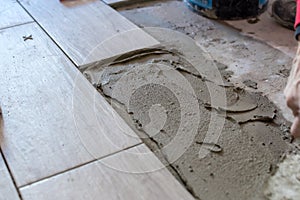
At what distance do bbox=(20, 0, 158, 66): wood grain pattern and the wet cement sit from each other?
0.08 m

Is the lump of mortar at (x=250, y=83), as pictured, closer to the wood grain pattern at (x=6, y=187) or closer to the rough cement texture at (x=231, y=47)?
the rough cement texture at (x=231, y=47)

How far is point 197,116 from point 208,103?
0.08m

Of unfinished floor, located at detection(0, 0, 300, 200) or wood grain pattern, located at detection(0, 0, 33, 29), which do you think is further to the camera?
wood grain pattern, located at detection(0, 0, 33, 29)

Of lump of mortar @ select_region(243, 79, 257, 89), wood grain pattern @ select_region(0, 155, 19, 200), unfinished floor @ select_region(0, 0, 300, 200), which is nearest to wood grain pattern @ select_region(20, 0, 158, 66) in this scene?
unfinished floor @ select_region(0, 0, 300, 200)

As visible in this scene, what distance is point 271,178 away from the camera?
1.04 meters

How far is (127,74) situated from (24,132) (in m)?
0.44

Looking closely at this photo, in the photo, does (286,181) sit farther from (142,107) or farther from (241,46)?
(241,46)

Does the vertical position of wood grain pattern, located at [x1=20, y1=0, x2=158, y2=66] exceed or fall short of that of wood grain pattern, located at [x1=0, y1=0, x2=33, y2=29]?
it falls short

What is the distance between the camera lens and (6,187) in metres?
1.03

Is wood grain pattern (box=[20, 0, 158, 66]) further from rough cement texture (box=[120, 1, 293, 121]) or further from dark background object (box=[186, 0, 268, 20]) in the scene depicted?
dark background object (box=[186, 0, 268, 20])

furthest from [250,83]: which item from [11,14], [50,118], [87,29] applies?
[11,14]

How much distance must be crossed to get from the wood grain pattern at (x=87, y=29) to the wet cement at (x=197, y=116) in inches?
3.2

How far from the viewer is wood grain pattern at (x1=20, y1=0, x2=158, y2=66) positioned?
1.63m

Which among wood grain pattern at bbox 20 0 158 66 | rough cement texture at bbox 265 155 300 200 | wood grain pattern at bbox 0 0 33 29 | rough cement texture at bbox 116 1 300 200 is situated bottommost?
rough cement texture at bbox 116 1 300 200
